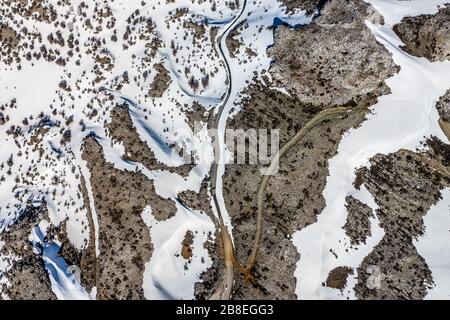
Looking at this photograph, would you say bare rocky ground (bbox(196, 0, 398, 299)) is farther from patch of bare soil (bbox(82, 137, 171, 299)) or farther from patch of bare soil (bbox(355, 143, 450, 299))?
patch of bare soil (bbox(82, 137, 171, 299))

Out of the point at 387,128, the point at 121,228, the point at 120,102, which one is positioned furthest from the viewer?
the point at 120,102

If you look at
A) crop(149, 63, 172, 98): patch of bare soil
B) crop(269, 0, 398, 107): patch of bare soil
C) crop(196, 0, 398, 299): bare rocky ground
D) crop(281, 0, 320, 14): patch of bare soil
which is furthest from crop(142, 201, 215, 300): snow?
crop(281, 0, 320, 14): patch of bare soil

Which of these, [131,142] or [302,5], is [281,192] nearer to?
[131,142]

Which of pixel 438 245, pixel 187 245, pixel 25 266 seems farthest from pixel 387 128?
pixel 25 266

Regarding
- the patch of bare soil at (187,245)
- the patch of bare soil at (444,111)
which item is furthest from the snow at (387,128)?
the patch of bare soil at (187,245)

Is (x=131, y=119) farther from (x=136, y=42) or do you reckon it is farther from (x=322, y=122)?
(x=322, y=122)
